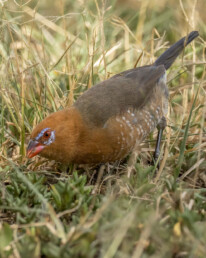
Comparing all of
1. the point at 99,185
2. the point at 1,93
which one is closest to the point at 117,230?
the point at 99,185

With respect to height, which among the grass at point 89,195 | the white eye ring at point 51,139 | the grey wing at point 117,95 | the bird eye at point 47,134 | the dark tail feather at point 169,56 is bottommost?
the grass at point 89,195

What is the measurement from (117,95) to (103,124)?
0.39 metres

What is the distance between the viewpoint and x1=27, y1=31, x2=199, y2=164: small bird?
140 inches

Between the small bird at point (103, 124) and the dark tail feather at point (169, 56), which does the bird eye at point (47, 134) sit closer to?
the small bird at point (103, 124)

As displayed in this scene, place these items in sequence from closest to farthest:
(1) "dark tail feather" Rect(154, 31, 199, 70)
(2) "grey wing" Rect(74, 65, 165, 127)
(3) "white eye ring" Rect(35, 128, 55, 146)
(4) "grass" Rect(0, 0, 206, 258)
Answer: (4) "grass" Rect(0, 0, 206, 258), (3) "white eye ring" Rect(35, 128, 55, 146), (2) "grey wing" Rect(74, 65, 165, 127), (1) "dark tail feather" Rect(154, 31, 199, 70)

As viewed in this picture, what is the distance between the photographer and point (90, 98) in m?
3.90

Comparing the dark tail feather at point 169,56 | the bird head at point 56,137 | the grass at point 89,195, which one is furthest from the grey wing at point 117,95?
the grass at point 89,195

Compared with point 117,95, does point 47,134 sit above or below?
below

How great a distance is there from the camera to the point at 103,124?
12.3 ft

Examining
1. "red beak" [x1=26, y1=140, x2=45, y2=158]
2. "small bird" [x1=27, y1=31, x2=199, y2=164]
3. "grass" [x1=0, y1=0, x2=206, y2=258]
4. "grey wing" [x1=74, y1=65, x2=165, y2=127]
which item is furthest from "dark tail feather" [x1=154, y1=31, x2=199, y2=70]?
"red beak" [x1=26, y1=140, x2=45, y2=158]

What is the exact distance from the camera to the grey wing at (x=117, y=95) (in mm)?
3775

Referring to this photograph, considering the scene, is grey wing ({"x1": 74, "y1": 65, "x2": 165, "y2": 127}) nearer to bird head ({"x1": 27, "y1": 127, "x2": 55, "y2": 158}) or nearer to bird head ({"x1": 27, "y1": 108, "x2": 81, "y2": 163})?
bird head ({"x1": 27, "y1": 108, "x2": 81, "y2": 163})

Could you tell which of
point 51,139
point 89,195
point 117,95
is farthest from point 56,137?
point 117,95

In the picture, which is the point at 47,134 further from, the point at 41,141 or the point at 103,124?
the point at 103,124
